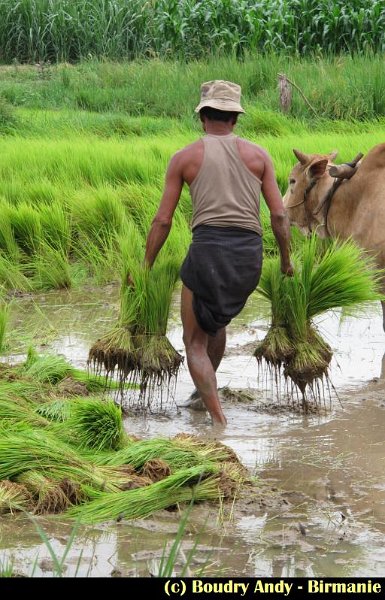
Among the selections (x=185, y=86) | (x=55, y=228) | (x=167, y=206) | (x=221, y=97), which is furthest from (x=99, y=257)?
(x=185, y=86)

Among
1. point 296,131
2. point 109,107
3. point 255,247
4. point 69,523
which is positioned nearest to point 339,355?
point 255,247

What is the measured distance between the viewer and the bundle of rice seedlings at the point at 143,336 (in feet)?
19.7

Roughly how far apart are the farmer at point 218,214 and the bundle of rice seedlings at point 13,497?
153cm

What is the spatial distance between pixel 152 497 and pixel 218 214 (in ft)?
5.60

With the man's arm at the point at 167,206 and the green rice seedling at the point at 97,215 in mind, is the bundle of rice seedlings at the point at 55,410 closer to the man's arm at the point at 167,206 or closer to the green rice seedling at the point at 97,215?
the man's arm at the point at 167,206

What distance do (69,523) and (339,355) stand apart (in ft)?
10.6

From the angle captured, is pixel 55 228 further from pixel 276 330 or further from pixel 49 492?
pixel 49 492

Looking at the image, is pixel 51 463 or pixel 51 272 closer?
pixel 51 463

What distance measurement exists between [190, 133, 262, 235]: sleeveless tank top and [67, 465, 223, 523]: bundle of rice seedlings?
1474 mm

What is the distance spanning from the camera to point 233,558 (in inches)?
159

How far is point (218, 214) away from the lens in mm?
5590

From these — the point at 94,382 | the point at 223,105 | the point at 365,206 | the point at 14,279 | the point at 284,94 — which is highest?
the point at 223,105

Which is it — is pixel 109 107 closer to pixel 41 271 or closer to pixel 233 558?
pixel 41 271
